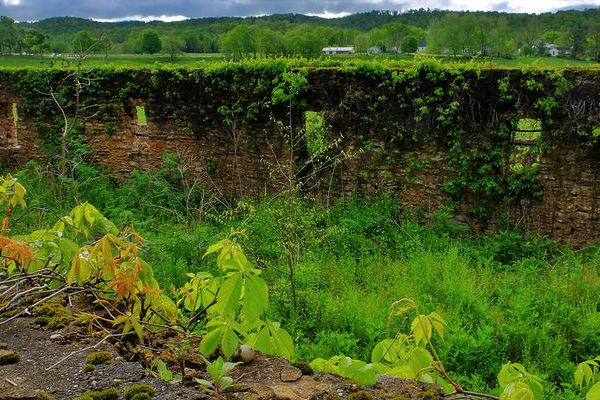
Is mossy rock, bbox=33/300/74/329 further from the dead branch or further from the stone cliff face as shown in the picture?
the stone cliff face

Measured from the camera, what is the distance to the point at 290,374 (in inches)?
89.7

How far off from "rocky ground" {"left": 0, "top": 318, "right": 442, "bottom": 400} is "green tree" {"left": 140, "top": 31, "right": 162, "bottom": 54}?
172 ft

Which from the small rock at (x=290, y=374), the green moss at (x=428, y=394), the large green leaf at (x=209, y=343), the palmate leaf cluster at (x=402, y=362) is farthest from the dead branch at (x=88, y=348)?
the green moss at (x=428, y=394)

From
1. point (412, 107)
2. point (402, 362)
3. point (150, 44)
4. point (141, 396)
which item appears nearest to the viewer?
point (141, 396)

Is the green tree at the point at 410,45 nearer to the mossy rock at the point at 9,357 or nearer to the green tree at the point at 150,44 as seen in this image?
the green tree at the point at 150,44

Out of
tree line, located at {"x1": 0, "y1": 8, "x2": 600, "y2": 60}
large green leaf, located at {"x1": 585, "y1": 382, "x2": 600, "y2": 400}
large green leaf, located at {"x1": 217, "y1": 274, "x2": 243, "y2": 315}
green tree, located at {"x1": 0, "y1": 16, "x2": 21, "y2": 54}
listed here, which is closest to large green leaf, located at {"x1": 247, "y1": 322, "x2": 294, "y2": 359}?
large green leaf, located at {"x1": 217, "y1": 274, "x2": 243, "y2": 315}

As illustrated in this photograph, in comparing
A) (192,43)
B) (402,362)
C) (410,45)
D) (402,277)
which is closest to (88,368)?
(402,362)

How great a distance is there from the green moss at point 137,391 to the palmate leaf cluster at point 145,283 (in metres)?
0.30

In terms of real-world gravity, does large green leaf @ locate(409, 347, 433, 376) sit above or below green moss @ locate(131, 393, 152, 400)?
below

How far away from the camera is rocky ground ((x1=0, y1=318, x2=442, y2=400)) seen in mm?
2041

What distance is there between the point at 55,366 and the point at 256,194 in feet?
29.4

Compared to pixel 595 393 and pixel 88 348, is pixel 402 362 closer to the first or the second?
pixel 595 393

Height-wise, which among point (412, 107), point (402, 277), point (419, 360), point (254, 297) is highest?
point (412, 107)

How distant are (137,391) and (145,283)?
2.18 ft
